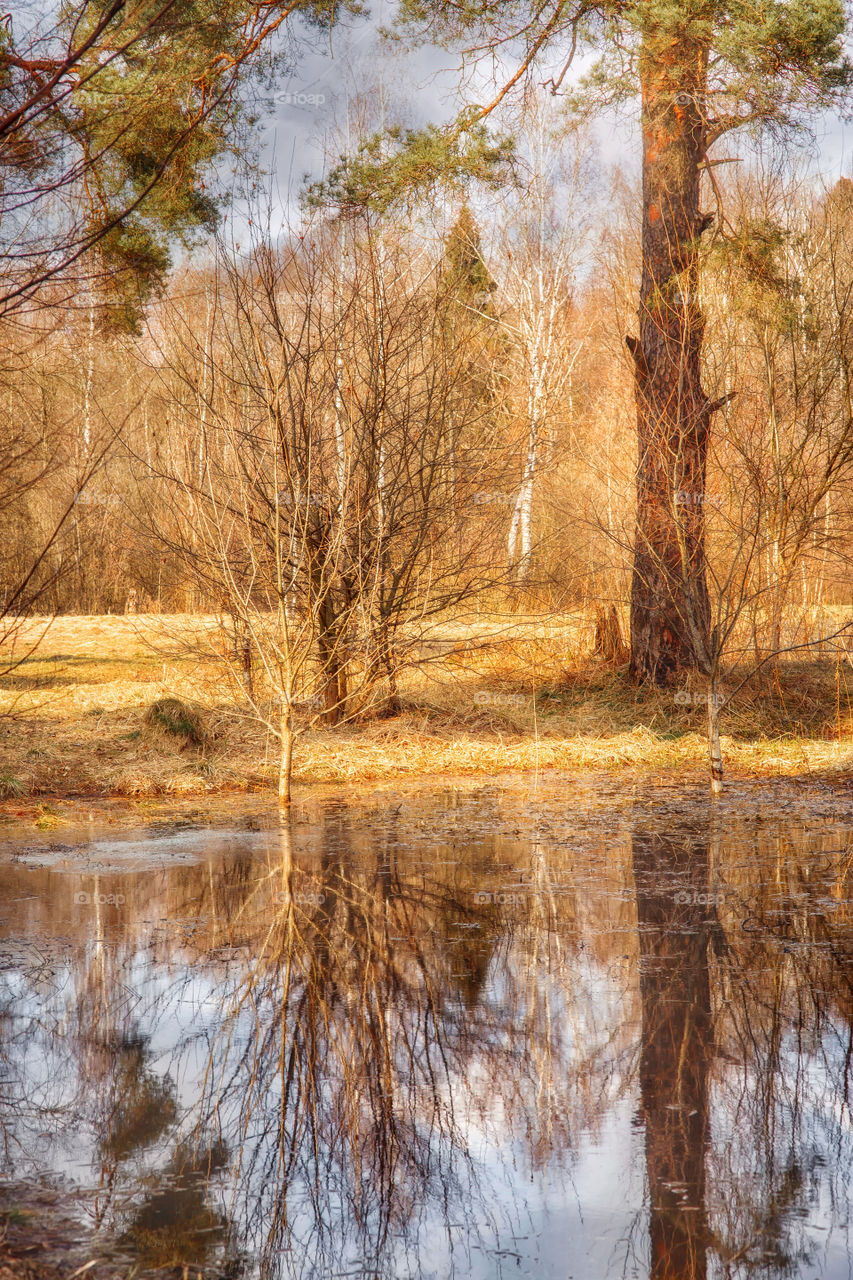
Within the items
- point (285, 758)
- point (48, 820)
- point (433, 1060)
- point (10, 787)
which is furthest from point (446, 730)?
point (433, 1060)

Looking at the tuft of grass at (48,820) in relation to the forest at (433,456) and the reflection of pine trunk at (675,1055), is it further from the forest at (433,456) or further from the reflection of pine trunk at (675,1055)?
the reflection of pine trunk at (675,1055)

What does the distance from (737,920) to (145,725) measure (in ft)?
21.8

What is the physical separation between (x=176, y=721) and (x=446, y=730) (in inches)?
107

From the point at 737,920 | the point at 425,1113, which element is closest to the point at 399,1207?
the point at 425,1113

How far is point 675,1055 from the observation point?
392 centimetres

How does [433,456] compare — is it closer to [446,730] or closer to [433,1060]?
[446,730]

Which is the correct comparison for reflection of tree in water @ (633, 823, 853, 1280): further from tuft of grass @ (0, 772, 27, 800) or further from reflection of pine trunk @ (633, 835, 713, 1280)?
tuft of grass @ (0, 772, 27, 800)

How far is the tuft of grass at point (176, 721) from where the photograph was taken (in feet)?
34.1

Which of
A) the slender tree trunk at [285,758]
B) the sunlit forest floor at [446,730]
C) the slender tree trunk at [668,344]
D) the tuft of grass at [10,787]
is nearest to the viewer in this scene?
the slender tree trunk at [285,758]

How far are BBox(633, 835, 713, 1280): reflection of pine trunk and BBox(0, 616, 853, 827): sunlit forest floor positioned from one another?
3.99 metres

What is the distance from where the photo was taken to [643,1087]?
369cm

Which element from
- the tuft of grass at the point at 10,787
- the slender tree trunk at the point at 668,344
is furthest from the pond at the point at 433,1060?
the slender tree trunk at the point at 668,344

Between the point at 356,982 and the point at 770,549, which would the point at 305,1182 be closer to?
the point at 356,982

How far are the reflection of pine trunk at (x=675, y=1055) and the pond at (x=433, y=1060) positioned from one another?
0.01m
